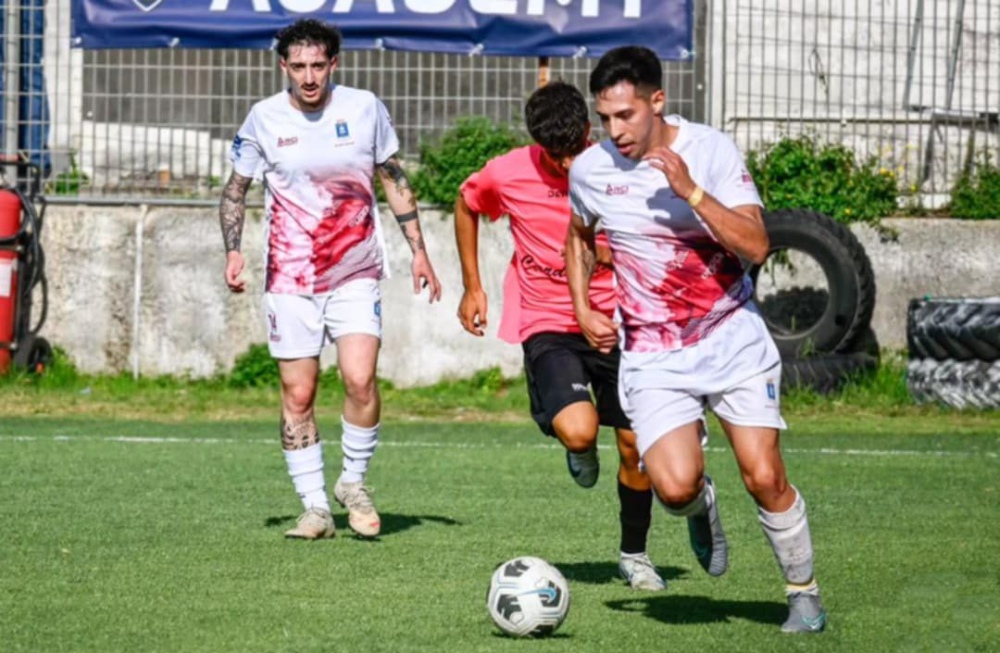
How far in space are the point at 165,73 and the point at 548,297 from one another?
9.31 meters

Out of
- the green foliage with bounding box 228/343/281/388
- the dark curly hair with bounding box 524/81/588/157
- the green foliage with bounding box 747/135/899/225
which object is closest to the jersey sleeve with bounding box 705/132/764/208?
the dark curly hair with bounding box 524/81/588/157

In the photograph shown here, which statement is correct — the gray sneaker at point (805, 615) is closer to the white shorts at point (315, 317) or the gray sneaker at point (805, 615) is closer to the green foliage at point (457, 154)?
the white shorts at point (315, 317)

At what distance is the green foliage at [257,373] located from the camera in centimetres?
1599

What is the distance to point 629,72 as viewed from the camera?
646 centimetres

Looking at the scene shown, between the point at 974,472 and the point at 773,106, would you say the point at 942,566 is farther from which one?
the point at 773,106

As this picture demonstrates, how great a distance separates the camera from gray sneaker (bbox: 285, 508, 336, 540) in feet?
28.5

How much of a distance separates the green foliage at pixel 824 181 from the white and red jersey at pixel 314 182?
25.3ft

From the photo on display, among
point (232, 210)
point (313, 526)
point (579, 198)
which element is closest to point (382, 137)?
point (232, 210)

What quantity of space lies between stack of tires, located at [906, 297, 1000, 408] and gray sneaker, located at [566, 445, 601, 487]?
7.18 meters

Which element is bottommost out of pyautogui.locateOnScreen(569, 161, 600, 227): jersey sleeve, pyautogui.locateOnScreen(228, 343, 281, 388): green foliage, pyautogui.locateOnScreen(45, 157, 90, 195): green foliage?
pyautogui.locateOnScreen(228, 343, 281, 388): green foliage

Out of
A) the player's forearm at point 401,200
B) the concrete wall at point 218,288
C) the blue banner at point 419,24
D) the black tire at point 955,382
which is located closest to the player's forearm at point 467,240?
the player's forearm at point 401,200

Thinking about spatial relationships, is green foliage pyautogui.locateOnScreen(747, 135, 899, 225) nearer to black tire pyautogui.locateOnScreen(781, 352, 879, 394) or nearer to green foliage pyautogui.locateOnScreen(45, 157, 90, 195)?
black tire pyautogui.locateOnScreen(781, 352, 879, 394)

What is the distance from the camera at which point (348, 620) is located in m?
6.61

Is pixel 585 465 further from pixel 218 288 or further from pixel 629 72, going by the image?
pixel 218 288
